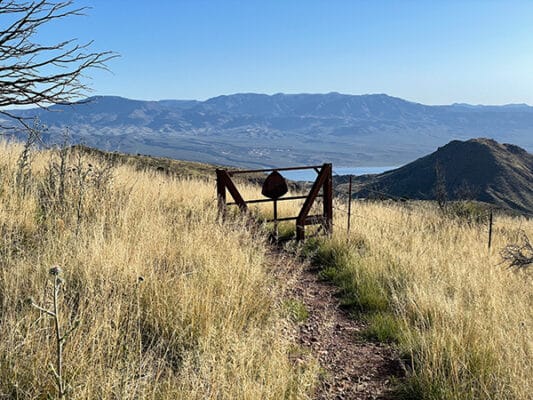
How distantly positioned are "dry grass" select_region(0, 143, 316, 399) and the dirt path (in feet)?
0.99

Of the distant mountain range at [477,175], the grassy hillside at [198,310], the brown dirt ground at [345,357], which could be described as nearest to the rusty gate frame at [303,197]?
the grassy hillside at [198,310]

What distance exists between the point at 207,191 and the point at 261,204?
1.58m

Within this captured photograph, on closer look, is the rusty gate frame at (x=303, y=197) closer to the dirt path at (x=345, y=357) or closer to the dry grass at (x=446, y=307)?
the dry grass at (x=446, y=307)

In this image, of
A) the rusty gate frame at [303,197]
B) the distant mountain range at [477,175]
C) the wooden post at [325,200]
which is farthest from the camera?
the distant mountain range at [477,175]

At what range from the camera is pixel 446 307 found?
4.43 metres

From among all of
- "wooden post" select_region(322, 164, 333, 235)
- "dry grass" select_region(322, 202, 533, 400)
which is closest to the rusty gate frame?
"wooden post" select_region(322, 164, 333, 235)

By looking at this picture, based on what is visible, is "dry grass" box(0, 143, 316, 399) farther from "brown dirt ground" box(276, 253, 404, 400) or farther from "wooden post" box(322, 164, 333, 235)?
"wooden post" box(322, 164, 333, 235)

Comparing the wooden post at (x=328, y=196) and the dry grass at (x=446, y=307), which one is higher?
the wooden post at (x=328, y=196)

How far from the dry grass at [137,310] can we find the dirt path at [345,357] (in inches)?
11.9

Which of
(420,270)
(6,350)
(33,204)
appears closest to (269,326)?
(6,350)

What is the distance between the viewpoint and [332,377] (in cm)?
367

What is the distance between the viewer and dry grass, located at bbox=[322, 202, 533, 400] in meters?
3.31

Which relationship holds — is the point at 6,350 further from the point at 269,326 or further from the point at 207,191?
the point at 207,191

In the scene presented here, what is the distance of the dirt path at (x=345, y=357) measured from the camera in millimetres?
3559
